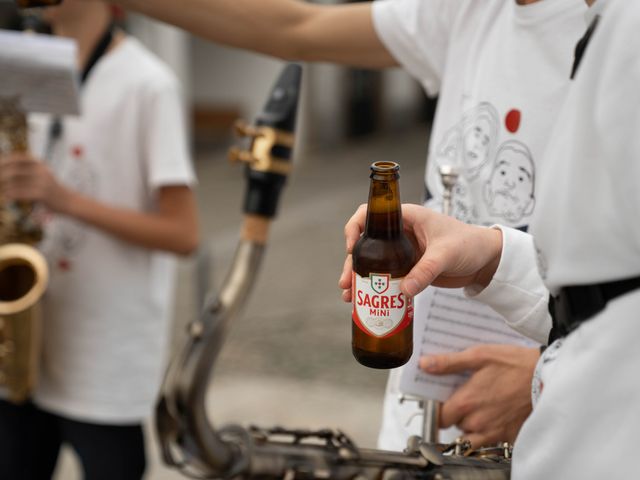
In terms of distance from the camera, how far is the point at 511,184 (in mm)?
1569

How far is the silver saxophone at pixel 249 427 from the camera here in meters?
1.85

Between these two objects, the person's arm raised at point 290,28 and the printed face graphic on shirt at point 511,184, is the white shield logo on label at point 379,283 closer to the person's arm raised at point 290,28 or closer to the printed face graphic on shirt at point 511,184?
the printed face graphic on shirt at point 511,184

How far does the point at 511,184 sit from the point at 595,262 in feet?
2.23

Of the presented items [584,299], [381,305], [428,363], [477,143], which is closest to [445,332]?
[428,363]

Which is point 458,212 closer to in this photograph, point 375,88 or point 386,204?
point 386,204

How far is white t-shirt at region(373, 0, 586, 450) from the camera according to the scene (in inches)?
59.9

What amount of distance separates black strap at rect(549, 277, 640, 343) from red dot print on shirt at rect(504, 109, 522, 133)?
614 mm

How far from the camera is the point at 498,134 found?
1.59m

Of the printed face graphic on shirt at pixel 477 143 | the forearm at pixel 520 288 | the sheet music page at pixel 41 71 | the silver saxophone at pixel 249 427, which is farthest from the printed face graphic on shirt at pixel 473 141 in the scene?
the sheet music page at pixel 41 71

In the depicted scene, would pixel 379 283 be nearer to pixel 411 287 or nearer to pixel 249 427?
pixel 411 287

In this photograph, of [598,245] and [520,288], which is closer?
[598,245]

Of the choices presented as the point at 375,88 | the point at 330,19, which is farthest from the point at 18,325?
the point at 375,88

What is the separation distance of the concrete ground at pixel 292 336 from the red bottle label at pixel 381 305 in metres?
0.68

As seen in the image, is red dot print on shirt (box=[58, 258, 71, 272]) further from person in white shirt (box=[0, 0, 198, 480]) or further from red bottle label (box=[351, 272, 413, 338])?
red bottle label (box=[351, 272, 413, 338])
